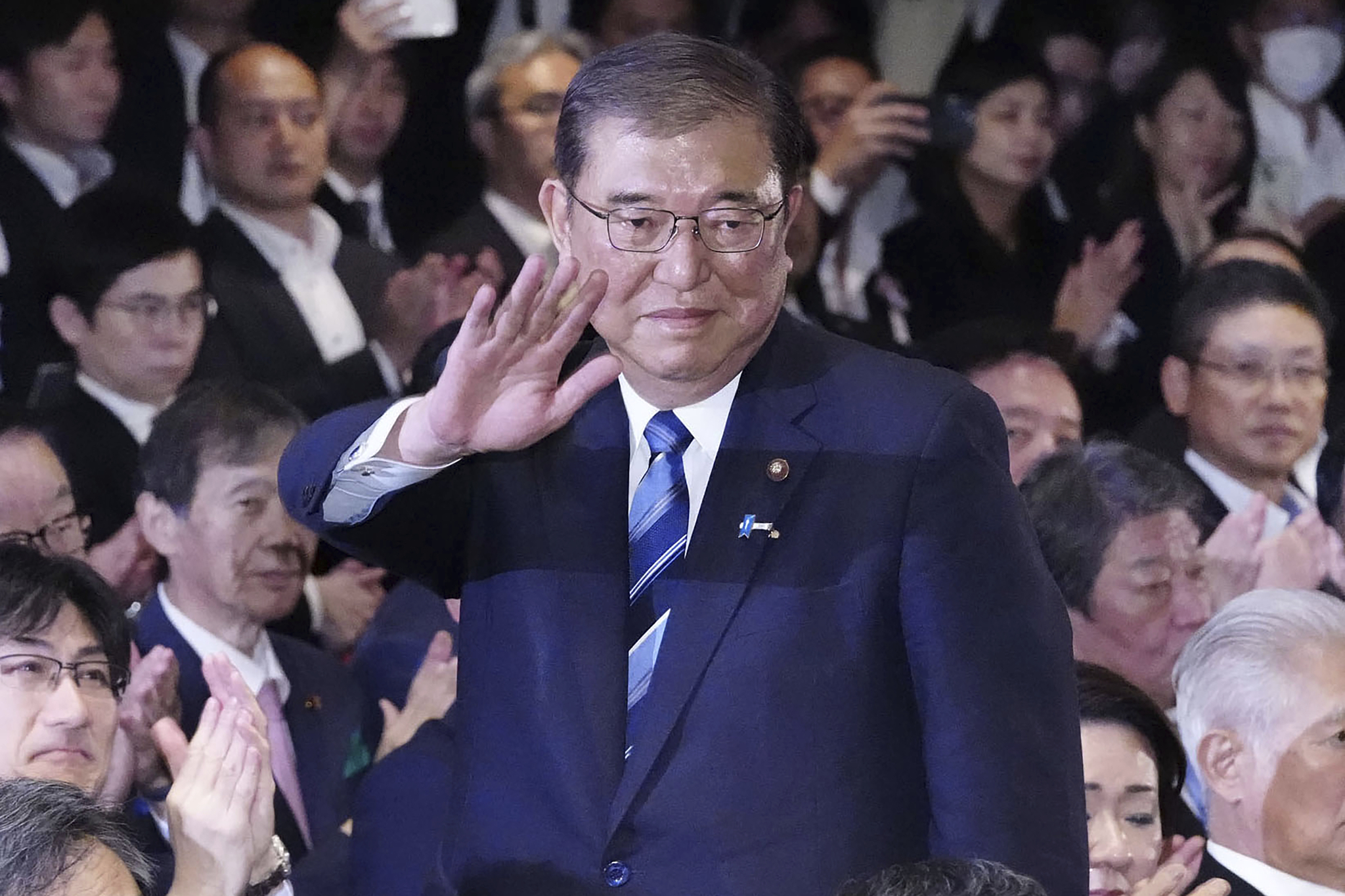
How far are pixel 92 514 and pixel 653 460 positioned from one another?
1984 millimetres

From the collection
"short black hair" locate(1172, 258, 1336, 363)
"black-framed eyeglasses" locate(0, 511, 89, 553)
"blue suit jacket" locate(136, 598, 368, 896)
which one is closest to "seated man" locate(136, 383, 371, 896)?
"blue suit jacket" locate(136, 598, 368, 896)

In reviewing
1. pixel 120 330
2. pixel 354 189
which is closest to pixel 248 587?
pixel 120 330

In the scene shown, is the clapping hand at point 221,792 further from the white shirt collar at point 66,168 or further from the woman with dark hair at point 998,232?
the woman with dark hair at point 998,232

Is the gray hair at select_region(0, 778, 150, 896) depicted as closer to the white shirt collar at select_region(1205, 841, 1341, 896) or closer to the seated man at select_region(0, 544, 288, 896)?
the seated man at select_region(0, 544, 288, 896)

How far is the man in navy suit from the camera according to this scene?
5.22ft

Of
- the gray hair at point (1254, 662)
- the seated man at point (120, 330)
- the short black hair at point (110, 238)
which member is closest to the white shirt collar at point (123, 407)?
the seated man at point (120, 330)

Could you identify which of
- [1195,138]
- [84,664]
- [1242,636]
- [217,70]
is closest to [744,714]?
[84,664]

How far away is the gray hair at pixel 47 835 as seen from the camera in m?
1.42

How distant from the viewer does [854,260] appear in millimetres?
4594

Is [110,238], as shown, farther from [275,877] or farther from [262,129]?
[275,877]

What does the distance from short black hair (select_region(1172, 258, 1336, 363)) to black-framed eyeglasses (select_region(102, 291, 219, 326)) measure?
2284mm

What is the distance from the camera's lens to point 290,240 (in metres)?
3.96

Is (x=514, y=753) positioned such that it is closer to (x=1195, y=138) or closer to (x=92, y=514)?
(x=92, y=514)

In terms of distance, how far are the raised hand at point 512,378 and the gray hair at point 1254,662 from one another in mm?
1555
